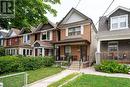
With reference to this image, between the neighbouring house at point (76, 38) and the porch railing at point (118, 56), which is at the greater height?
the neighbouring house at point (76, 38)

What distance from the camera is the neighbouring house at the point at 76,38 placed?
85.5ft

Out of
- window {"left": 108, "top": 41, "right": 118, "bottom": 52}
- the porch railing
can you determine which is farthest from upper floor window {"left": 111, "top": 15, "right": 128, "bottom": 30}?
the porch railing

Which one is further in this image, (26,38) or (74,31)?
(26,38)

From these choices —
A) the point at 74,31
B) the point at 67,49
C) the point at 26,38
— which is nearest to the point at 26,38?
the point at 26,38

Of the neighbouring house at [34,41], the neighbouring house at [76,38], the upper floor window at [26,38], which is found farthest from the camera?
the upper floor window at [26,38]

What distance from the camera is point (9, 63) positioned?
19391 millimetres

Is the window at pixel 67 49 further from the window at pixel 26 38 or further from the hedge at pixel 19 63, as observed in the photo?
the window at pixel 26 38

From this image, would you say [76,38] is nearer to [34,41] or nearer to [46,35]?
[46,35]

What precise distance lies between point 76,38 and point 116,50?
601cm

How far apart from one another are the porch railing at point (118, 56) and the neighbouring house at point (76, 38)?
3616mm

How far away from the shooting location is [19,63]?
20.5 meters

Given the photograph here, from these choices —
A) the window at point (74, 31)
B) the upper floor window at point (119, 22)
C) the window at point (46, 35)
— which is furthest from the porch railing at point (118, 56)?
the window at point (46, 35)

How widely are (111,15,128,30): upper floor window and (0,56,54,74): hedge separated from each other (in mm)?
9419

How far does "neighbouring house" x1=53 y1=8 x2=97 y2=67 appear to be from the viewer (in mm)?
26047
